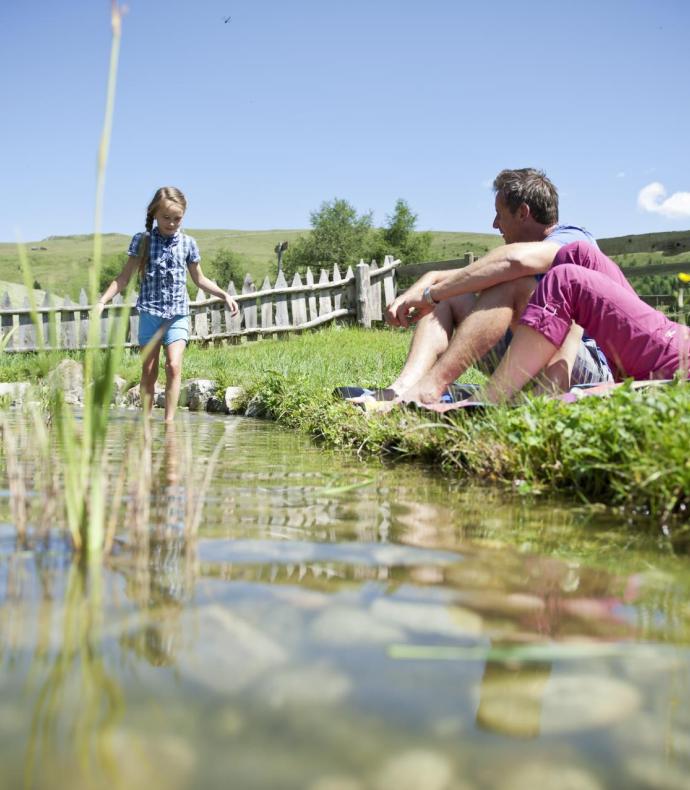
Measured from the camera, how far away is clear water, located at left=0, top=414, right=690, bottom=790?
92 cm

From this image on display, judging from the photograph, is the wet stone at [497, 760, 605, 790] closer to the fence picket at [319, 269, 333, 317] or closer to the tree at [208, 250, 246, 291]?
the fence picket at [319, 269, 333, 317]

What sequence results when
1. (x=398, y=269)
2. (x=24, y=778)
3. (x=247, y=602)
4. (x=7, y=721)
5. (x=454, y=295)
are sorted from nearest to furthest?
(x=24, y=778), (x=7, y=721), (x=247, y=602), (x=454, y=295), (x=398, y=269)

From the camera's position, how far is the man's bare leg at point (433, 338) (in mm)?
Result: 4398

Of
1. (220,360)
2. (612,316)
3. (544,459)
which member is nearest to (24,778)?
(544,459)

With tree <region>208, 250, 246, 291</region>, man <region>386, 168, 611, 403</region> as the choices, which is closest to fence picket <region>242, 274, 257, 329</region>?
man <region>386, 168, 611, 403</region>

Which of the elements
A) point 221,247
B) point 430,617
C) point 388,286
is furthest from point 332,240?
point 430,617

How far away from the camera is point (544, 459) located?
2.87m

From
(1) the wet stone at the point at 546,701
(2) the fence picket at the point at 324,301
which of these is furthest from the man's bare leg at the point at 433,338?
(2) the fence picket at the point at 324,301

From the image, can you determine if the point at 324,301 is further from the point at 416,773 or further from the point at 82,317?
the point at 416,773

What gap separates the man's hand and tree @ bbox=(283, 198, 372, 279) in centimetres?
5205

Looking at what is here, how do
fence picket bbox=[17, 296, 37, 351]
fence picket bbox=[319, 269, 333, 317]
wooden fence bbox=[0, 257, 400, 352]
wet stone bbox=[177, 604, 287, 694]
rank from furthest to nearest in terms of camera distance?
1. fence picket bbox=[319, 269, 333, 317]
2. wooden fence bbox=[0, 257, 400, 352]
3. fence picket bbox=[17, 296, 37, 351]
4. wet stone bbox=[177, 604, 287, 694]

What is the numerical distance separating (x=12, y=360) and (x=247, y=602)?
10595 mm

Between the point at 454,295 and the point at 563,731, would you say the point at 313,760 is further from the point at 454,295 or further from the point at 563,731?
the point at 454,295

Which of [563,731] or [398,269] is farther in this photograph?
[398,269]
